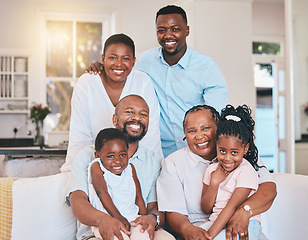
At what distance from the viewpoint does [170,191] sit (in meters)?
1.54

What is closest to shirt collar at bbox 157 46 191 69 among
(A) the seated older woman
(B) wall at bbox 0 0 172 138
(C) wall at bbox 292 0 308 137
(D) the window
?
(A) the seated older woman

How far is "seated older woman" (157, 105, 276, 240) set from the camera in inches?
59.7

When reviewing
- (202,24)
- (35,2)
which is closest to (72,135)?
(202,24)

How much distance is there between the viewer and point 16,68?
5098mm

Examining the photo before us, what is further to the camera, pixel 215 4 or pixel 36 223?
pixel 215 4

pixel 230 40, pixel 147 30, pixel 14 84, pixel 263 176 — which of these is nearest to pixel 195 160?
pixel 263 176

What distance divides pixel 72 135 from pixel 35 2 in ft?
13.4

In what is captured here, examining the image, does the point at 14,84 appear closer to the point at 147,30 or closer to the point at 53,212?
the point at 147,30

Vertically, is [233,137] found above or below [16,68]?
below

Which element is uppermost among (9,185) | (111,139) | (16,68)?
(16,68)

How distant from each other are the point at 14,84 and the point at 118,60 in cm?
386

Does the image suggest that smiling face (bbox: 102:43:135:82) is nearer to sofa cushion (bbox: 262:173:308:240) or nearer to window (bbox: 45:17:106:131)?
sofa cushion (bbox: 262:173:308:240)

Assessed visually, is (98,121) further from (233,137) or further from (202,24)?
(202,24)

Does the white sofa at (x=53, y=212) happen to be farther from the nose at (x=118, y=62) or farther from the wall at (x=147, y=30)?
the wall at (x=147, y=30)
